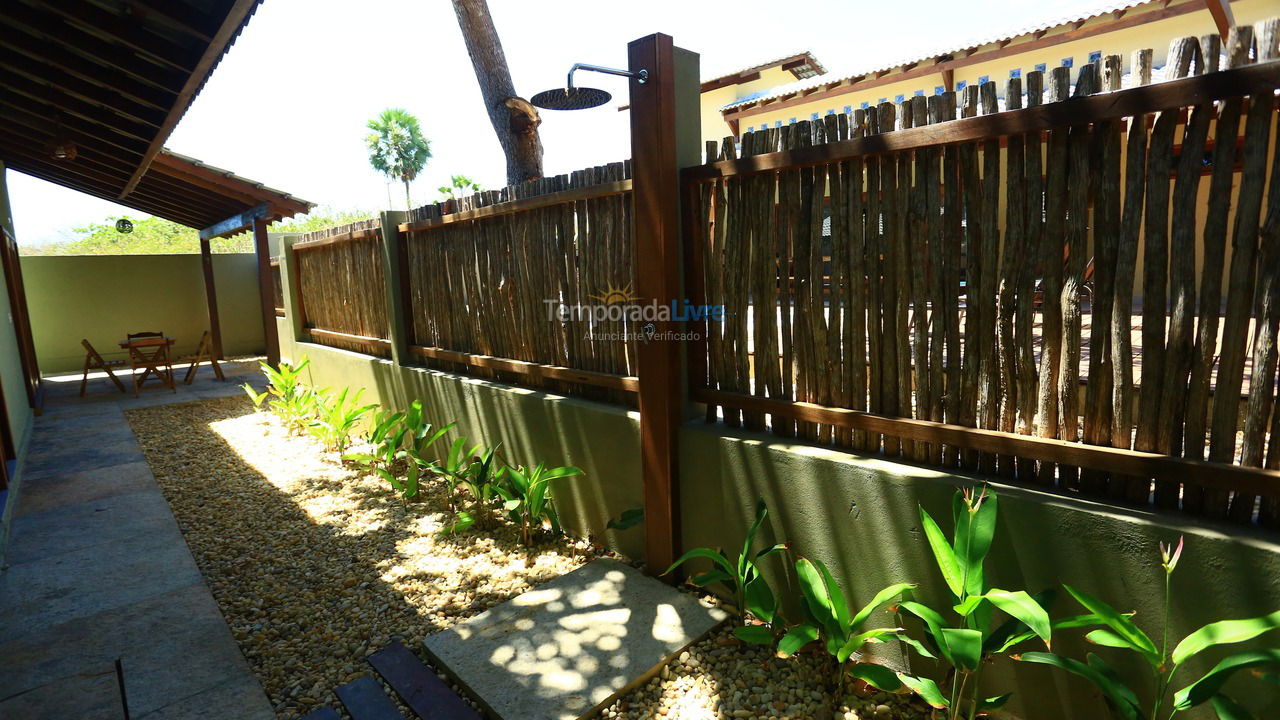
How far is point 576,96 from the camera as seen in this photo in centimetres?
294

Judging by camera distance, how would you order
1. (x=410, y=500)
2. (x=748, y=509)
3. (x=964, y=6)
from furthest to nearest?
(x=964, y=6), (x=410, y=500), (x=748, y=509)

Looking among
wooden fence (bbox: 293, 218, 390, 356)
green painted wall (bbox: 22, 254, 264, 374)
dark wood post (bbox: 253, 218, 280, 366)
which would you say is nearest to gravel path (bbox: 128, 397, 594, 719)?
wooden fence (bbox: 293, 218, 390, 356)

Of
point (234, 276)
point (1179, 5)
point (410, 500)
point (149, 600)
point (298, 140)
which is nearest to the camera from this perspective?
point (149, 600)

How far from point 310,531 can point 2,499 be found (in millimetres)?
2089

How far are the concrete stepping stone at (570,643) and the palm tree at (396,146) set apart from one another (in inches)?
1575

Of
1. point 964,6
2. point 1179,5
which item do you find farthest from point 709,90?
point 964,6

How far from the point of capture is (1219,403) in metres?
1.77

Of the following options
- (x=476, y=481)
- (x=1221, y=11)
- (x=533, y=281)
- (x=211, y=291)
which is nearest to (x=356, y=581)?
(x=476, y=481)

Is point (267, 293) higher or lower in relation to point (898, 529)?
higher

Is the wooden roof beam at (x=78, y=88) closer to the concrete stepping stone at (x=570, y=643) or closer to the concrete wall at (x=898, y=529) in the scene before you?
the concrete wall at (x=898, y=529)

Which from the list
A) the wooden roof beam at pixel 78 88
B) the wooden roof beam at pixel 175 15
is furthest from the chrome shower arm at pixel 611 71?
the wooden roof beam at pixel 78 88

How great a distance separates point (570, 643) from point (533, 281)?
7.07 feet

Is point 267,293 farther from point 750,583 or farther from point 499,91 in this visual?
point 750,583

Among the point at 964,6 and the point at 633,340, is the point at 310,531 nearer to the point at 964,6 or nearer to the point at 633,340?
the point at 633,340
